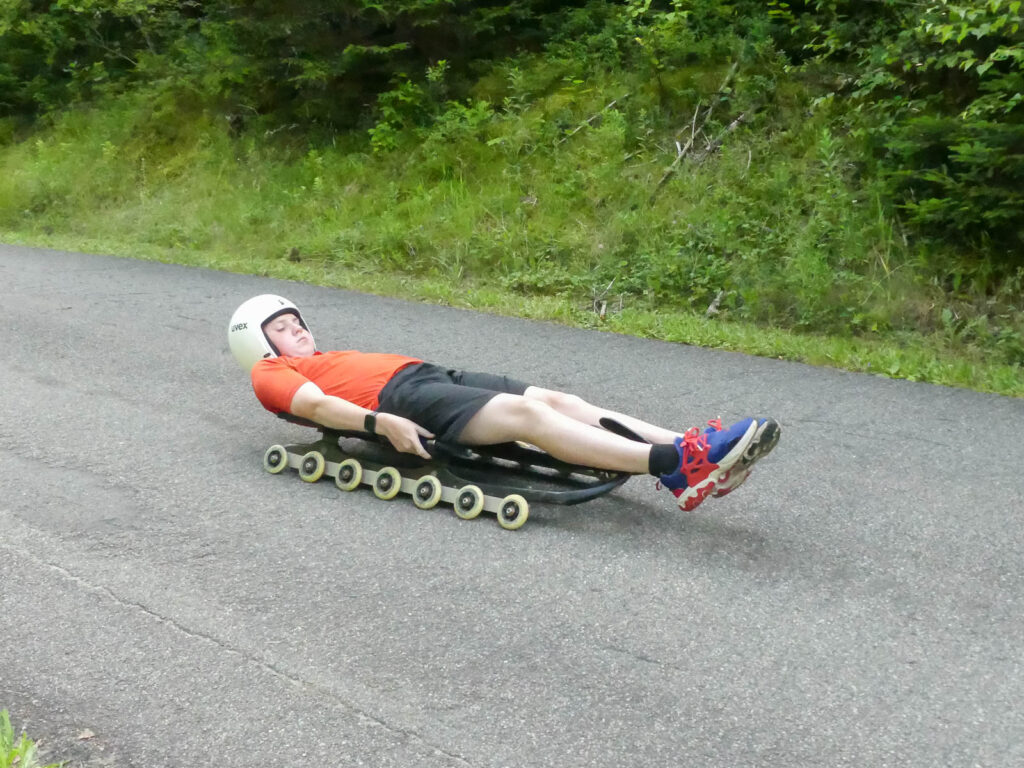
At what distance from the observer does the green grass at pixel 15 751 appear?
2965 millimetres

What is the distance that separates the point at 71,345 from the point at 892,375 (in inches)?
241

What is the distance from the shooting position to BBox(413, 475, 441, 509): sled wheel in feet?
17.0

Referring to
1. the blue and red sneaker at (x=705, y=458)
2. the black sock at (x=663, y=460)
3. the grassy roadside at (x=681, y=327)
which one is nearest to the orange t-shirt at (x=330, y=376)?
the black sock at (x=663, y=460)

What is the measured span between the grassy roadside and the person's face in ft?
12.7

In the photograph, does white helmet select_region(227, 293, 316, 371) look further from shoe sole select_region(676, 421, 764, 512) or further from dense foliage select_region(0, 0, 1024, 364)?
dense foliage select_region(0, 0, 1024, 364)

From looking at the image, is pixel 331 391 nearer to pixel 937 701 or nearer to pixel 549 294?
pixel 937 701

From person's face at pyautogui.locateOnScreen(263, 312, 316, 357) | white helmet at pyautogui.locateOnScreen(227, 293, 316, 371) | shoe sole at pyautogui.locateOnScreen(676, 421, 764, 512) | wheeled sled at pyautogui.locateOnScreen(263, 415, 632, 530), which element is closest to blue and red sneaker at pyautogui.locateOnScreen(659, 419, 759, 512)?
shoe sole at pyautogui.locateOnScreen(676, 421, 764, 512)

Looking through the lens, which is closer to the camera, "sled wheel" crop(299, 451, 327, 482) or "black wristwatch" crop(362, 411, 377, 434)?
"black wristwatch" crop(362, 411, 377, 434)

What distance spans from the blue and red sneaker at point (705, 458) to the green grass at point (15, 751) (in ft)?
8.64

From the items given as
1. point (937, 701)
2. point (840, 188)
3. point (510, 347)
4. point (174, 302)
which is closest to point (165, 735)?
point (937, 701)

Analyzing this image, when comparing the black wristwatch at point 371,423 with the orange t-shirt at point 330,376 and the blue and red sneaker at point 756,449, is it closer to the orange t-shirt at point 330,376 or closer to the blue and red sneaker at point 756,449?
the orange t-shirt at point 330,376

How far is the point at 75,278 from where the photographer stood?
1198 centimetres

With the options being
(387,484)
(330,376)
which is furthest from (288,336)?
(387,484)

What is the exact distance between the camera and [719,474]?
4645 mm
